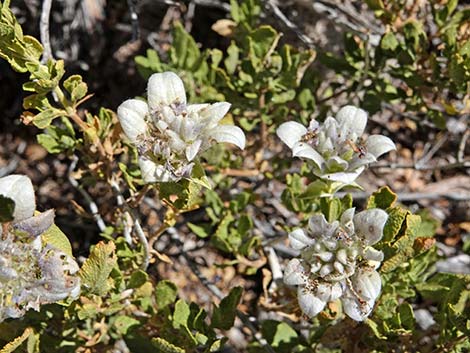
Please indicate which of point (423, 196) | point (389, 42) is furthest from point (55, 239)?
point (423, 196)

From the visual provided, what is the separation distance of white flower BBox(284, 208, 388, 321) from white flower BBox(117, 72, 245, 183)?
1.78 feet

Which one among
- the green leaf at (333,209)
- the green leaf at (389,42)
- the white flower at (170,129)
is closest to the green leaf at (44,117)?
the white flower at (170,129)

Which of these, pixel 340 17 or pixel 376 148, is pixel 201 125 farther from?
pixel 340 17

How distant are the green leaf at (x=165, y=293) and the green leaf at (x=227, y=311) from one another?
0.26m

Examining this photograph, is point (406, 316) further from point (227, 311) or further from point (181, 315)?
point (181, 315)

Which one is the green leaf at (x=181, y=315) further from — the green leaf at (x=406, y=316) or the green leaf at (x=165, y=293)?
the green leaf at (x=406, y=316)

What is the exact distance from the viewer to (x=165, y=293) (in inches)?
135

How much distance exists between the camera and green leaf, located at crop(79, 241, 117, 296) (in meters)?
2.65

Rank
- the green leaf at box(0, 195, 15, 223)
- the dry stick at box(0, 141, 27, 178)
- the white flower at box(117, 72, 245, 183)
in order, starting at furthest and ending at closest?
the dry stick at box(0, 141, 27, 178)
the white flower at box(117, 72, 245, 183)
the green leaf at box(0, 195, 15, 223)

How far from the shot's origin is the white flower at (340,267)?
2.82 metres

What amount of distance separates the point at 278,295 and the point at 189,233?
1415 mm

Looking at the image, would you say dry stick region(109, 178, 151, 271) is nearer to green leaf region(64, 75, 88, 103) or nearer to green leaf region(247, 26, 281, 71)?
green leaf region(64, 75, 88, 103)

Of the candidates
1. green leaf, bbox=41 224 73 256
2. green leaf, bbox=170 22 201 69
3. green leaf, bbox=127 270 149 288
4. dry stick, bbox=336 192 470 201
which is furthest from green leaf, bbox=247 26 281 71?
green leaf, bbox=41 224 73 256

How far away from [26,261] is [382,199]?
5.15 ft
